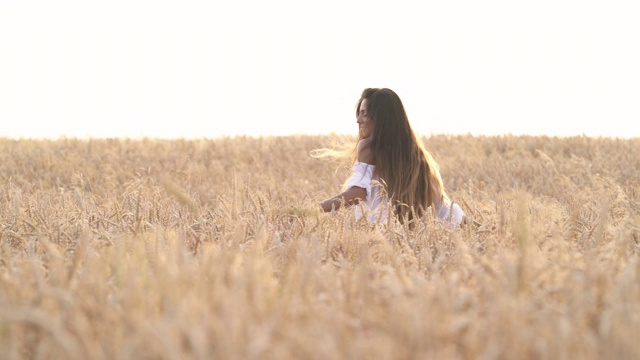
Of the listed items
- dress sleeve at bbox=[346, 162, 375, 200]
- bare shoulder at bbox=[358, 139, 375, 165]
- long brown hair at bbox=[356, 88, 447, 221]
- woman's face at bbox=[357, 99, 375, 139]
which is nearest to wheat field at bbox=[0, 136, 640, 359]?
dress sleeve at bbox=[346, 162, 375, 200]

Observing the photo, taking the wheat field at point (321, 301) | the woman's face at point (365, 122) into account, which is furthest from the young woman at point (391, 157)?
the wheat field at point (321, 301)

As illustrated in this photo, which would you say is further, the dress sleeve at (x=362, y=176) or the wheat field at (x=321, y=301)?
the dress sleeve at (x=362, y=176)

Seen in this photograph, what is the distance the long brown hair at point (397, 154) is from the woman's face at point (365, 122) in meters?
0.03

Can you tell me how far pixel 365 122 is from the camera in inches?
209

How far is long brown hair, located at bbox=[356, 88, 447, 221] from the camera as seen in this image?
5.10 metres

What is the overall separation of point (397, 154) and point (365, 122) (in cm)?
34

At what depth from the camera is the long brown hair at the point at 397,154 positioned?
510 cm

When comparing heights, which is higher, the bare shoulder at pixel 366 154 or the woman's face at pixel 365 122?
the woman's face at pixel 365 122

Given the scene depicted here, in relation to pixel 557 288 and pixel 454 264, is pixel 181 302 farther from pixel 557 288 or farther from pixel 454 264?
pixel 454 264

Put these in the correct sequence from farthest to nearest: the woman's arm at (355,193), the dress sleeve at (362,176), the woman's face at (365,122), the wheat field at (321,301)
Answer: the woman's face at (365,122) < the dress sleeve at (362,176) < the woman's arm at (355,193) < the wheat field at (321,301)

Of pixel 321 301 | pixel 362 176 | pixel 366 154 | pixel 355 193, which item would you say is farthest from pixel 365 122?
pixel 321 301

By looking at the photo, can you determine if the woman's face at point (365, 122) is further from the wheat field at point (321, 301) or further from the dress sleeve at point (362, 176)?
the wheat field at point (321, 301)

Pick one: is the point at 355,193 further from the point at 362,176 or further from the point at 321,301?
the point at 321,301

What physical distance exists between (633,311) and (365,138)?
3.68m
